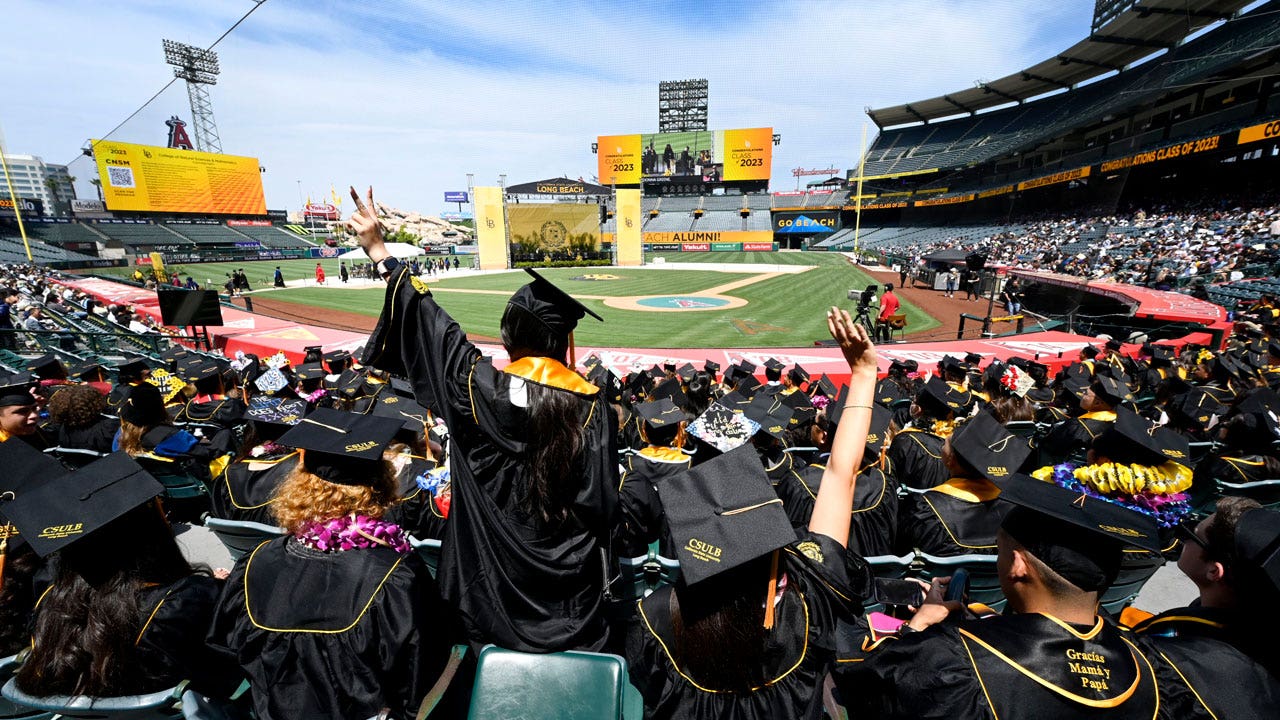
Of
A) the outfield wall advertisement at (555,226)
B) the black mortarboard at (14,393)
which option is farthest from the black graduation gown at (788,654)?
the outfield wall advertisement at (555,226)

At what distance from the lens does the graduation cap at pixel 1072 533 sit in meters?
1.74

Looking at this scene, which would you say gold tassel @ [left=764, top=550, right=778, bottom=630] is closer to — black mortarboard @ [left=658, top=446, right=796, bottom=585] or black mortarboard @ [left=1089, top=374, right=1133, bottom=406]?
black mortarboard @ [left=658, top=446, right=796, bottom=585]

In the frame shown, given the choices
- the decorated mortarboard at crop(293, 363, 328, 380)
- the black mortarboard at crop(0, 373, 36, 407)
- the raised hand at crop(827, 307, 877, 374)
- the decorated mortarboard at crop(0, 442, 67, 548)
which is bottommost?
the decorated mortarboard at crop(293, 363, 328, 380)

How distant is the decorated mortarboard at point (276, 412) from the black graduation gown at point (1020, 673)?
452 centimetres

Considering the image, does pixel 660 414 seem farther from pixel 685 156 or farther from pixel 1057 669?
pixel 685 156

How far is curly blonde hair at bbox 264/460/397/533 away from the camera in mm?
2275

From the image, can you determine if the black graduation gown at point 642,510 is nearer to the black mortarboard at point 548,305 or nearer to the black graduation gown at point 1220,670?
the black mortarboard at point 548,305

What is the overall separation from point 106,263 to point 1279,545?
2777 inches

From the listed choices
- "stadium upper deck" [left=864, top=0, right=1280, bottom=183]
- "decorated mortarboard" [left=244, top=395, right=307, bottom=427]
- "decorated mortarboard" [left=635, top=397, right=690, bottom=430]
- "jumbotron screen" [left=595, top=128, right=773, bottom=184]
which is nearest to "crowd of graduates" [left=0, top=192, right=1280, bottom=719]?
"decorated mortarboard" [left=244, top=395, right=307, bottom=427]

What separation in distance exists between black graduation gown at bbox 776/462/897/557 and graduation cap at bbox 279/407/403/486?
2687 mm

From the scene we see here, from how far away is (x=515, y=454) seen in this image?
248 centimetres

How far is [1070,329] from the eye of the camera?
17547 millimetres

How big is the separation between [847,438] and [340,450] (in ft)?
7.38

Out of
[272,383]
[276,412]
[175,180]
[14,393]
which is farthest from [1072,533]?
[175,180]
